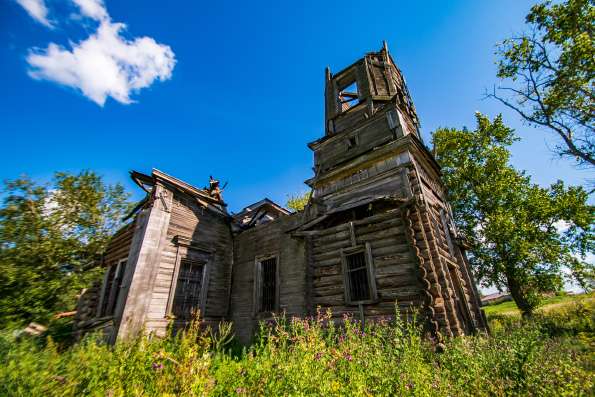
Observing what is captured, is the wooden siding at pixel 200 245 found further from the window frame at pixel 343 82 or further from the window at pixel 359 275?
the window frame at pixel 343 82

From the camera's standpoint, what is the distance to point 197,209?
39.9 ft

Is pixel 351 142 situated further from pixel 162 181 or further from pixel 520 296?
pixel 520 296

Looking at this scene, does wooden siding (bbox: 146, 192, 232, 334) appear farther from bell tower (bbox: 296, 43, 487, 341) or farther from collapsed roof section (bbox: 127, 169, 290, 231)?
bell tower (bbox: 296, 43, 487, 341)

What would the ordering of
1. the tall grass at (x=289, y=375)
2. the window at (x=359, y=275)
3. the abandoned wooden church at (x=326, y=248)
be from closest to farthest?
the tall grass at (x=289, y=375)
the abandoned wooden church at (x=326, y=248)
the window at (x=359, y=275)

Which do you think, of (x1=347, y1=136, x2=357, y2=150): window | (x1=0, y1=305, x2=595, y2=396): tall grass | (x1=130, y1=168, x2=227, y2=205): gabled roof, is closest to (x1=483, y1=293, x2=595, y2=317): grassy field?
(x1=347, y1=136, x2=357, y2=150): window

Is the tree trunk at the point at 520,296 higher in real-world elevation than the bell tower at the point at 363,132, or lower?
lower

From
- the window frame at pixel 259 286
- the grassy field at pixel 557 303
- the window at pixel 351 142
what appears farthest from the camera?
the grassy field at pixel 557 303

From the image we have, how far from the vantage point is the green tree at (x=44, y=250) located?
5.40m

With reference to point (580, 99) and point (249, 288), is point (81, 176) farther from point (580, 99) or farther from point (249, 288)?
point (580, 99)

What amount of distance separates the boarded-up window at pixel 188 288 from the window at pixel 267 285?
249 centimetres

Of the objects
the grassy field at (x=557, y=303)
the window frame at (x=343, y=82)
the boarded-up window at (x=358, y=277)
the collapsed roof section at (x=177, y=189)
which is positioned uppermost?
the window frame at (x=343, y=82)

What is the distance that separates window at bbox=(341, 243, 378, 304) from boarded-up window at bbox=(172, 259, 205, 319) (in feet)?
20.4

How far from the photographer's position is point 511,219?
15484 mm

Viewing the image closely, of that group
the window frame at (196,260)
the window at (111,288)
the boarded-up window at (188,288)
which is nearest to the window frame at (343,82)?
the window frame at (196,260)
